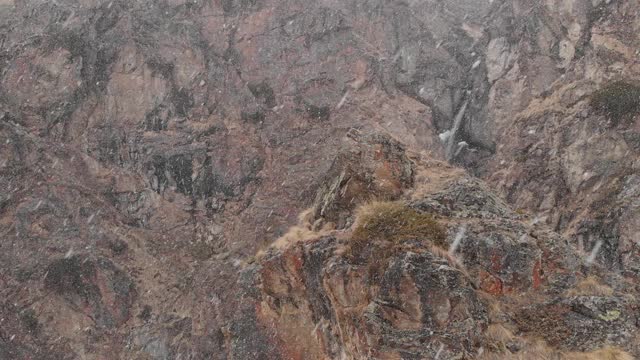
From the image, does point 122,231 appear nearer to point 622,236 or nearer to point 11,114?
point 11,114

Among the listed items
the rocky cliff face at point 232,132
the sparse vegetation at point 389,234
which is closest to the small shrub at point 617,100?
the rocky cliff face at point 232,132

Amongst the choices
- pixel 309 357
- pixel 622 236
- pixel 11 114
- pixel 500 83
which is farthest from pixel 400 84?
pixel 309 357

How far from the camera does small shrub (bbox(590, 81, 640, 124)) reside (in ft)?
114

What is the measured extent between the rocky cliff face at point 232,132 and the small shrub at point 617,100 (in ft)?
0.43

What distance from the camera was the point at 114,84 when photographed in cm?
5241

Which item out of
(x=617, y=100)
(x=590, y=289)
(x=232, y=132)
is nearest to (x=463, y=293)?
(x=590, y=289)

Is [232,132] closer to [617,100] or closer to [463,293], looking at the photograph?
[617,100]

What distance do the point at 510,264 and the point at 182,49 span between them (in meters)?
45.9

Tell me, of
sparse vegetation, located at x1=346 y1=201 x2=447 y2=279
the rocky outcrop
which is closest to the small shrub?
the rocky outcrop

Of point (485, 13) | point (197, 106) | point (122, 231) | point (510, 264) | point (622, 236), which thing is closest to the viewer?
point (510, 264)

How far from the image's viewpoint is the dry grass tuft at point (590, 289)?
38.5 feet

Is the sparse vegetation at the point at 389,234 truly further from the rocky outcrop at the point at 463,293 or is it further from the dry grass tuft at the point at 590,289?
the dry grass tuft at the point at 590,289

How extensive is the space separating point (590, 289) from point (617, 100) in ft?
89.3

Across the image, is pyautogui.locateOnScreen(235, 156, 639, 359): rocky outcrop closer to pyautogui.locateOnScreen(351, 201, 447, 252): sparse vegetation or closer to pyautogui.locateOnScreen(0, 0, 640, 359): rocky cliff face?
pyautogui.locateOnScreen(351, 201, 447, 252): sparse vegetation
